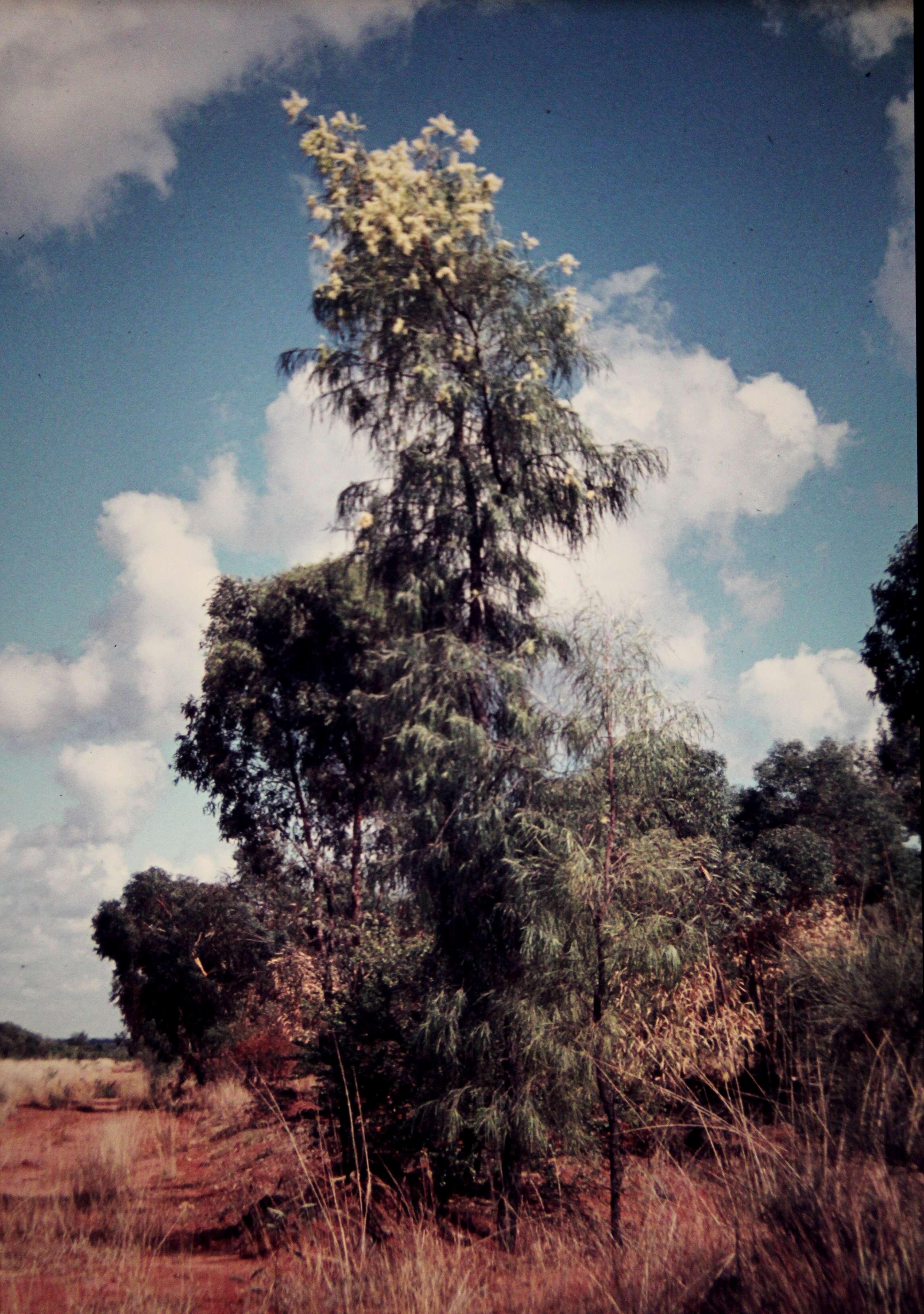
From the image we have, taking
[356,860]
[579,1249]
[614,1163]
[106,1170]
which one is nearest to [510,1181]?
[614,1163]

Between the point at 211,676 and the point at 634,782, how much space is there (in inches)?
394

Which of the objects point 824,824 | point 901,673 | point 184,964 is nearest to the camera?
point 901,673

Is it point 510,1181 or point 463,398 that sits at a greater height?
point 463,398

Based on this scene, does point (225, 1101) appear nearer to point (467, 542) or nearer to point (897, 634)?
point (467, 542)

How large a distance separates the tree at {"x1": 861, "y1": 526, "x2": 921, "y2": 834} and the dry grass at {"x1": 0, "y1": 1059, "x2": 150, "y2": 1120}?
19.1m

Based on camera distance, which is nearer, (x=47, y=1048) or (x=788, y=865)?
(x=788, y=865)

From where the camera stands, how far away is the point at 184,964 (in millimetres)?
17328

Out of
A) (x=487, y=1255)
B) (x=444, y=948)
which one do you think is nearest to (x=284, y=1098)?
(x=444, y=948)

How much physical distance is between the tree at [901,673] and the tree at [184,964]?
13.3 m

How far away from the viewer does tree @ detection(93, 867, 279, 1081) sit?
16.5 meters

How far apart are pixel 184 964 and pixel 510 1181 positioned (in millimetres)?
12589

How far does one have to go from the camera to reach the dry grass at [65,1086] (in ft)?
63.9

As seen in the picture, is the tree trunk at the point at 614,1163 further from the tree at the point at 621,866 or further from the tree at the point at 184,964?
the tree at the point at 184,964

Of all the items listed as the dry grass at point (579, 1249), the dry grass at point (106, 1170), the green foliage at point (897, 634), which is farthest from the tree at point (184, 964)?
the green foliage at point (897, 634)
